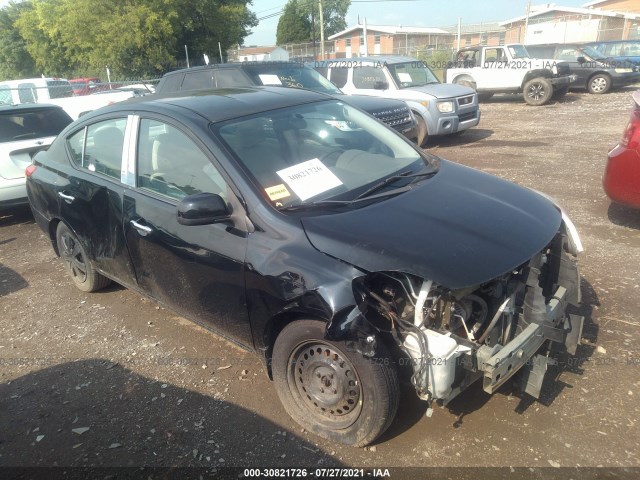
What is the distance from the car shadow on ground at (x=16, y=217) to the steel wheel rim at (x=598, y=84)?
17191mm

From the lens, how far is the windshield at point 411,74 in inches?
417

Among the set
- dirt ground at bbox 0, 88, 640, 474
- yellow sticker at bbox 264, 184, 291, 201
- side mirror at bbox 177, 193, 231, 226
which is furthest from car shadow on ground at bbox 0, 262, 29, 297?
yellow sticker at bbox 264, 184, 291, 201

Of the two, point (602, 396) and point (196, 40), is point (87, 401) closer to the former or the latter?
point (602, 396)

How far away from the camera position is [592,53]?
55.5ft

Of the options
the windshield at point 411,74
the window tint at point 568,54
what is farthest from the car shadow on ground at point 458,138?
the window tint at point 568,54

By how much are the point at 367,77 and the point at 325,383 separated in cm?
914

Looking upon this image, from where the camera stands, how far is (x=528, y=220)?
111 inches

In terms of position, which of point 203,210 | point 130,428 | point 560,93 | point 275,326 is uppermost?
point 203,210

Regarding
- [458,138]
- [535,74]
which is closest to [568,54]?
[535,74]

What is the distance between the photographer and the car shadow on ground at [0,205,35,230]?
23.1ft

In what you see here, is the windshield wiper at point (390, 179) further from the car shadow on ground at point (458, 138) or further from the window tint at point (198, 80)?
the car shadow on ground at point (458, 138)

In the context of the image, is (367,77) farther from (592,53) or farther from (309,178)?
(592,53)

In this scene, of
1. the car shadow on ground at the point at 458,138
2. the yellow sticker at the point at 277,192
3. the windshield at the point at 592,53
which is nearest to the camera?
the yellow sticker at the point at 277,192

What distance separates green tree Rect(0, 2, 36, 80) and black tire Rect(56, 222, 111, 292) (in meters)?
58.3
